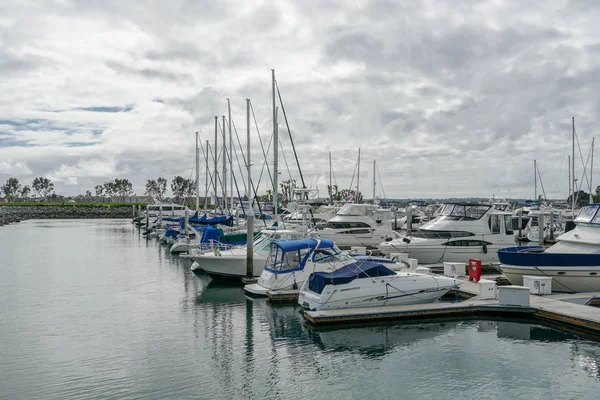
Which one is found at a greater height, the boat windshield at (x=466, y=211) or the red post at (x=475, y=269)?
the boat windshield at (x=466, y=211)

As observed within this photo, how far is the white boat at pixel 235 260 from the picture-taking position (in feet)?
94.5

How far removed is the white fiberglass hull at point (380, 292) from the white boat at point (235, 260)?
810 cm

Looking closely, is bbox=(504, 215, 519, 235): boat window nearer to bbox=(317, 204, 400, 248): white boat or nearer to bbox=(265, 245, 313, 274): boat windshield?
bbox=(317, 204, 400, 248): white boat

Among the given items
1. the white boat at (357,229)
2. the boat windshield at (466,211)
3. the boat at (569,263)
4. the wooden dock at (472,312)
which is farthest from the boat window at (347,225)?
the wooden dock at (472,312)

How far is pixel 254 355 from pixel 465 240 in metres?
18.2

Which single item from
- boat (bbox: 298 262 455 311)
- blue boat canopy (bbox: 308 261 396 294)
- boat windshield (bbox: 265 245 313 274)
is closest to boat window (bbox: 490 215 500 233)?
boat (bbox: 298 262 455 311)

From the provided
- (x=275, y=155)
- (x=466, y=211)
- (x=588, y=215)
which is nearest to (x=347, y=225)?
→ (x=275, y=155)

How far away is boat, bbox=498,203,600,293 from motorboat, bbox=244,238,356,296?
7093 millimetres

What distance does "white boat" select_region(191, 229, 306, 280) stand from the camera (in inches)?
1134

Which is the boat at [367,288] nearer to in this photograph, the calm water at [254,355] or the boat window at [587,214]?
the calm water at [254,355]

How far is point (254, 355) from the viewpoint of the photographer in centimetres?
1631

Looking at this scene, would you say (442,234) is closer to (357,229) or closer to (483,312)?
(357,229)

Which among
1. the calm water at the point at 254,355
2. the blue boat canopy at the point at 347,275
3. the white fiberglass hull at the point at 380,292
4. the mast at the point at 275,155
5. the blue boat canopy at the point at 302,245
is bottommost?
the calm water at the point at 254,355

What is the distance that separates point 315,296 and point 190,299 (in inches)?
331
